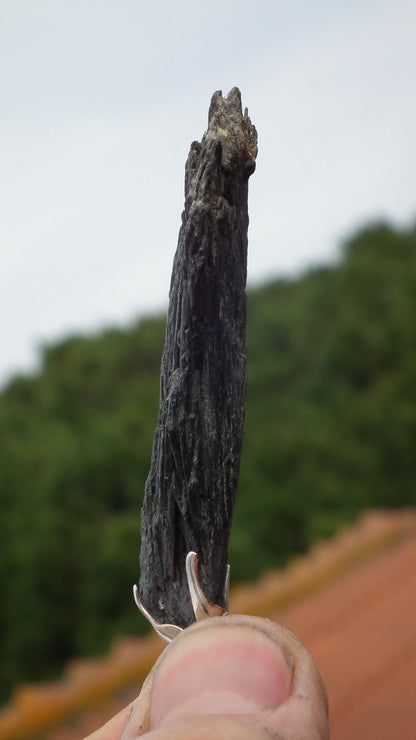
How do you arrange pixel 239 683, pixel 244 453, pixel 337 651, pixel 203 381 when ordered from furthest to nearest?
pixel 244 453 → pixel 337 651 → pixel 203 381 → pixel 239 683

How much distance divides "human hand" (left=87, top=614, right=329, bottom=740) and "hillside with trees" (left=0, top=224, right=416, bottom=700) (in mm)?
5324

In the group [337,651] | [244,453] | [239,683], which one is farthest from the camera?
[244,453]

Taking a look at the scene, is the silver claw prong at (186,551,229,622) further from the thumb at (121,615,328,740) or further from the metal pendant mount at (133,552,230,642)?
the thumb at (121,615,328,740)

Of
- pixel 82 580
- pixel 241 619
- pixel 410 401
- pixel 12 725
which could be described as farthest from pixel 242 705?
pixel 410 401

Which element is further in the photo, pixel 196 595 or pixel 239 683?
pixel 196 595

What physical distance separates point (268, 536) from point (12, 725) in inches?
150

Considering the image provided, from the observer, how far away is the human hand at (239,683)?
1209mm

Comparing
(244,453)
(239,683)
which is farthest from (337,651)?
(244,453)

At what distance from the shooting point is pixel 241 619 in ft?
4.25

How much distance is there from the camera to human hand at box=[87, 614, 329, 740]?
3.97 feet

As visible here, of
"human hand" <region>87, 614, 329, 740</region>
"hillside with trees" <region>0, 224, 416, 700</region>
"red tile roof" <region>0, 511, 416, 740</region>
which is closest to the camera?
"human hand" <region>87, 614, 329, 740</region>

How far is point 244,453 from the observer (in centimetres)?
833

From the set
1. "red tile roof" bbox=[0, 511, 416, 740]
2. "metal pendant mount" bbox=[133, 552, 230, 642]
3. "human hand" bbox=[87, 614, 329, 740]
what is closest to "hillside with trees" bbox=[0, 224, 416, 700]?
"red tile roof" bbox=[0, 511, 416, 740]

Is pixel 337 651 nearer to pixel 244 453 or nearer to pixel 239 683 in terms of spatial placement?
pixel 239 683
